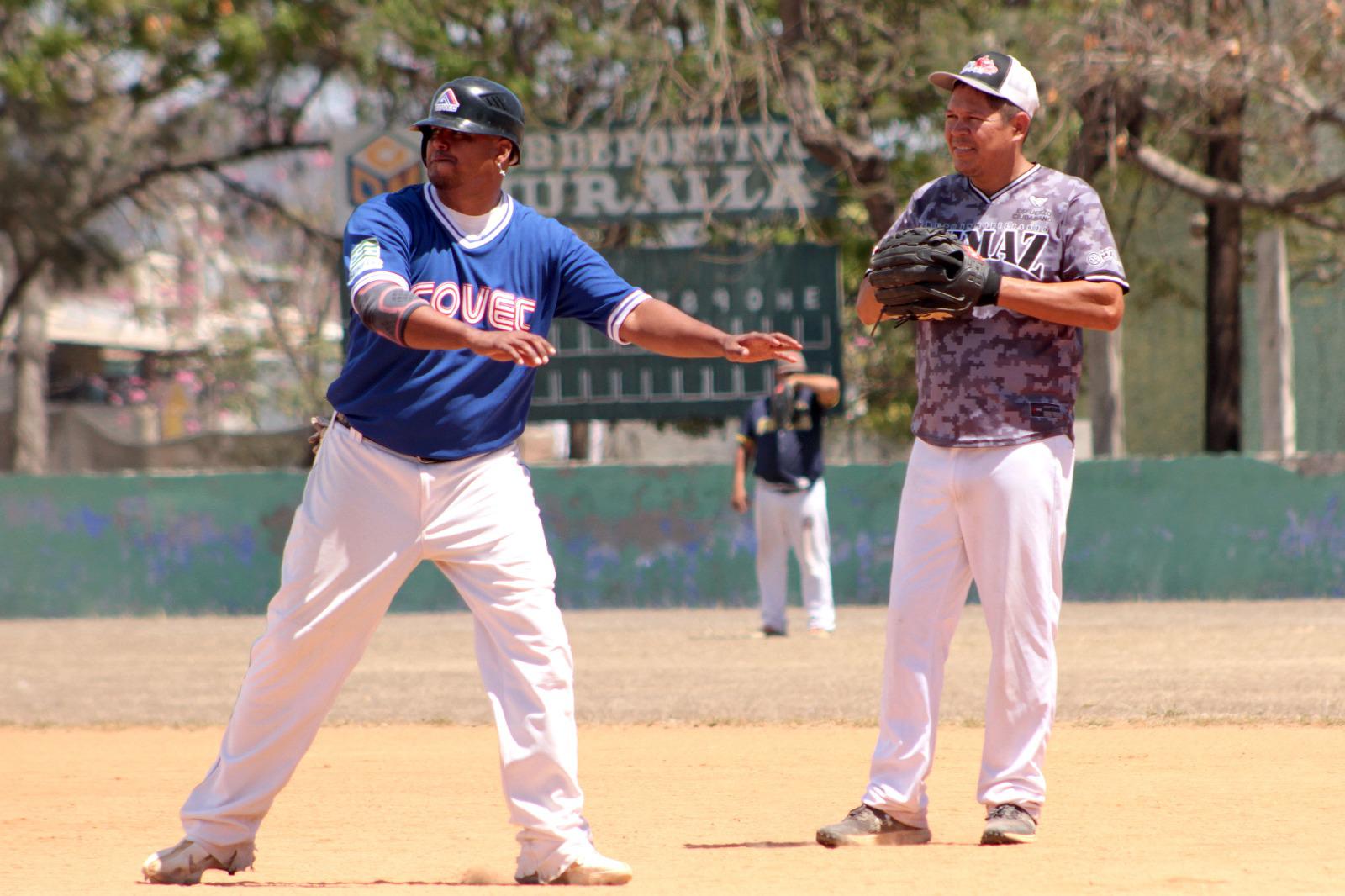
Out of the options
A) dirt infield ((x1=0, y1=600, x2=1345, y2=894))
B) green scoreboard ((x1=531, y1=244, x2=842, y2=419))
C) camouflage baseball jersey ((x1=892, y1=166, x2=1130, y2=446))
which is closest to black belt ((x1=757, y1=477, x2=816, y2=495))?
dirt infield ((x1=0, y1=600, x2=1345, y2=894))

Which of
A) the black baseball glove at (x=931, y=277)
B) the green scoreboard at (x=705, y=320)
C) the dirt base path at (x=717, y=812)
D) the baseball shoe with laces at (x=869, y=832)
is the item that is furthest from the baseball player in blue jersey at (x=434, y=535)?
the green scoreboard at (x=705, y=320)

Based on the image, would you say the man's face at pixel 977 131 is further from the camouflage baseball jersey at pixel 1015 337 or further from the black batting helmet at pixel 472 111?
the black batting helmet at pixel 472 111

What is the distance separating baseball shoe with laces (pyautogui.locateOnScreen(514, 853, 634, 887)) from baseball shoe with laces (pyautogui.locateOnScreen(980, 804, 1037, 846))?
1.10 meters

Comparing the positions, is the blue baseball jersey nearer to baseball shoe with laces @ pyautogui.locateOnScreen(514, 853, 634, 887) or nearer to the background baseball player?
baseball shoe with laces @ pyautogui.locateOnScreen(514, 853, 634, 887)

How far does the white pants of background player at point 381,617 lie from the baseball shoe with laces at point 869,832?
2.56 ft

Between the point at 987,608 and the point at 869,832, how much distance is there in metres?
0.74

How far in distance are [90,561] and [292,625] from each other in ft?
43.3

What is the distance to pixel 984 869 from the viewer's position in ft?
14.6

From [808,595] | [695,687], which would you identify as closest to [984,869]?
[695,687]

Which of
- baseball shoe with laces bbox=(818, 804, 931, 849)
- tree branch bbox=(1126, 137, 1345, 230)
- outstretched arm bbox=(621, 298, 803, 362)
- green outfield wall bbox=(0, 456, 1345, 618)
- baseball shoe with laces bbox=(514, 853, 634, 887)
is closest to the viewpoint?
baseball shoe with laces bbox=(514, 853, 634, 887)

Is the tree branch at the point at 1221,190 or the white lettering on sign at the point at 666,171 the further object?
the tree branch at the point at 1221,190

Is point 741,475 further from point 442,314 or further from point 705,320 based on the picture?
point 442,314

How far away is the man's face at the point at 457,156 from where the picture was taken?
14.8 ft

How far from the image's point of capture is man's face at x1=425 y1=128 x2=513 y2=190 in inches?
178
